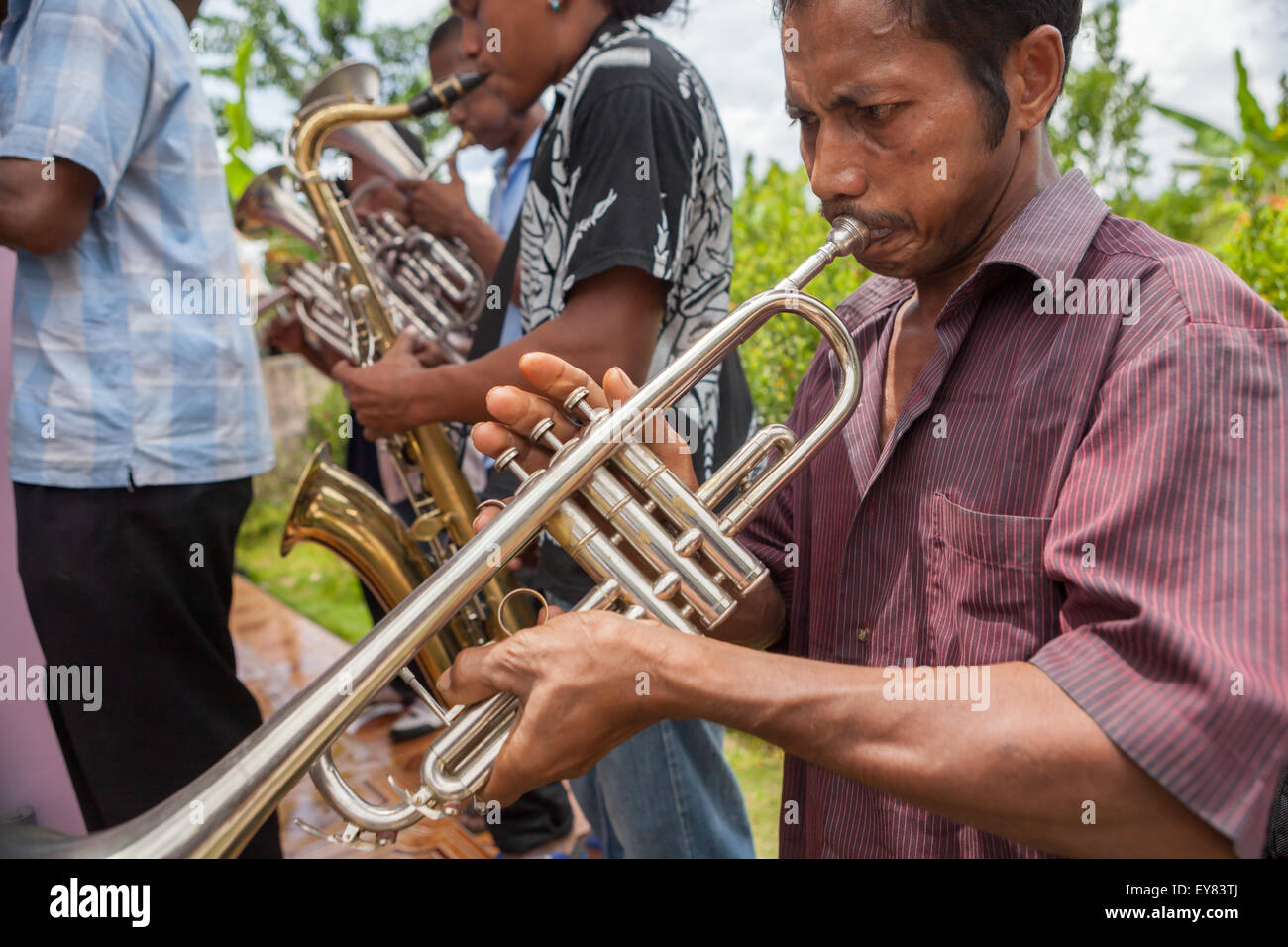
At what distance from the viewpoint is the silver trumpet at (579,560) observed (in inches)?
42.0

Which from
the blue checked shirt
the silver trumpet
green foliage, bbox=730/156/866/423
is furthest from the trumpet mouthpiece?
green foliage, bbox=730/156/866/423

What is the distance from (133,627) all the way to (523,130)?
6.49 feet

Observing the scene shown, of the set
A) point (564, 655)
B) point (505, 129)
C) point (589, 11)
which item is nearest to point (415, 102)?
point (505, 129)

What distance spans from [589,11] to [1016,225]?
4.57ft

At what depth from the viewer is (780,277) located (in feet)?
12.2

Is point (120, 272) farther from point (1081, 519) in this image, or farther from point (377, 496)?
point (1081, 519)

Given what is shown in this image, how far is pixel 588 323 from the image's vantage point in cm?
195

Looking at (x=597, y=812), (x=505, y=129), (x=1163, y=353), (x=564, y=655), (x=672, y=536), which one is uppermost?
(x=505, y=129)

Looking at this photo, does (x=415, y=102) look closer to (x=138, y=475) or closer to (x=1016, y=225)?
(x=138, y=475)

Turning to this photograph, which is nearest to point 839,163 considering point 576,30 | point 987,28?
Result: point 987,28

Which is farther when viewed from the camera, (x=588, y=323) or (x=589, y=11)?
(x=589, y=11)

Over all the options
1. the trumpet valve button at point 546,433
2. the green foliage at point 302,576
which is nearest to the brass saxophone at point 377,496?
the trumpet valve button at point 546,433

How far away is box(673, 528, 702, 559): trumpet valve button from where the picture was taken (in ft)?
4.26

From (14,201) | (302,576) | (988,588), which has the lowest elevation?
(988,588)
